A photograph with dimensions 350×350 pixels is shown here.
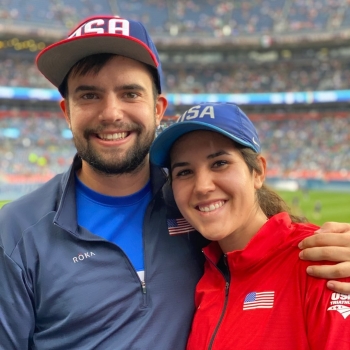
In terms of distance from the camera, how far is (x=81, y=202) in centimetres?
217

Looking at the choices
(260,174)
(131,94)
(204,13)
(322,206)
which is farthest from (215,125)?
(204,13)

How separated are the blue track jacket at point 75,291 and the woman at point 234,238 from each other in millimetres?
166

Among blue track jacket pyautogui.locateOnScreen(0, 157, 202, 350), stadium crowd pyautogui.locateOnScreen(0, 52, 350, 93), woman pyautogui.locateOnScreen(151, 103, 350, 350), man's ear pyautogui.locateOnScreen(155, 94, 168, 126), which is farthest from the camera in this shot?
stadium crowd pyautogui.locateOnScreen(0, 52, 350, 93)

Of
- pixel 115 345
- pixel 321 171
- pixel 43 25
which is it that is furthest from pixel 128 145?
pixel 43 25

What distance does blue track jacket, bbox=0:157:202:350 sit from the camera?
181cm

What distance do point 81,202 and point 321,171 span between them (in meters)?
27.8

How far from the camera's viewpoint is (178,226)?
2193 millimetres

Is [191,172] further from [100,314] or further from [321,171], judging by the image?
[321,171]

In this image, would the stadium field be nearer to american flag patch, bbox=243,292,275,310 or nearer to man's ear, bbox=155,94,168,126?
man's ear, bbox=155,94,168,126

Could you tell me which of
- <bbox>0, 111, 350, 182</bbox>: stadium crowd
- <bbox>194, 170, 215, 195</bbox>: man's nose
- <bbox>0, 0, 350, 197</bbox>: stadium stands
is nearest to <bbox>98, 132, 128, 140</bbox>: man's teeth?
<bbox>194, 170, 215, 195</bbox>: man's nose

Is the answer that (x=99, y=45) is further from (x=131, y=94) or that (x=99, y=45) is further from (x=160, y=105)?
(x=160, y=105)

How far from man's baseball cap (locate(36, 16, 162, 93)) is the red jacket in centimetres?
105

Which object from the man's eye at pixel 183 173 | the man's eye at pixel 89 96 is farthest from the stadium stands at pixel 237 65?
the man's eye at pixel 183 173

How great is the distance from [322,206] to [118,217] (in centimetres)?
1607
